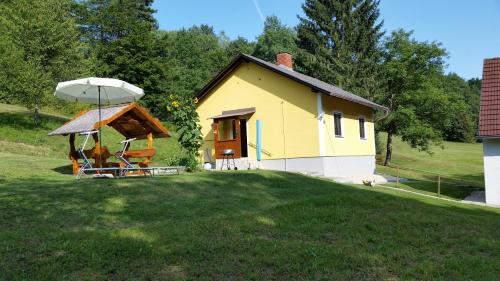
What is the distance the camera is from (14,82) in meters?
21.3

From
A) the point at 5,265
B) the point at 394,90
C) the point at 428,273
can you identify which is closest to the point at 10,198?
the point at 5,265

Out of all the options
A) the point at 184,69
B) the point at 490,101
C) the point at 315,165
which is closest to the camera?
the point at 490,101

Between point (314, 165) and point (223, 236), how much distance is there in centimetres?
1293

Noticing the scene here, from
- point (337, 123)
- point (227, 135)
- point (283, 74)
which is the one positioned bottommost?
point (227, 135)

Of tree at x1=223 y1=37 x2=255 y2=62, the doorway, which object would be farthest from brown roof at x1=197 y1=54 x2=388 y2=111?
tree at x1=223 y1=37 x2=255 y2=62

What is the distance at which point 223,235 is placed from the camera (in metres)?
6.37

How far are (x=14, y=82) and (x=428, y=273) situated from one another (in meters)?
21.6

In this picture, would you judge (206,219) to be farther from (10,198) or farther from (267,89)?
(267,89)

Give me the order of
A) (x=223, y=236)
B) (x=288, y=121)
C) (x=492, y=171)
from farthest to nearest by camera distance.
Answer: (x=288, y=121) < (x=492, y=171) < (x=223, y=236)

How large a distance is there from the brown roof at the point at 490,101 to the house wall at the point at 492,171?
1.79 ft

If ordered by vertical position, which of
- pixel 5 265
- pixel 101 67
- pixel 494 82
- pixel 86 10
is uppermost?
pixel 86 10

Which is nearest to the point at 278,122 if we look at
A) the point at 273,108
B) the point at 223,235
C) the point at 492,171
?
the point at 273,108

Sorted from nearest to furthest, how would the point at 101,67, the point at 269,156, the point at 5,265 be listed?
the point at 5,265 → the point at 269,156 → the point at 101,67

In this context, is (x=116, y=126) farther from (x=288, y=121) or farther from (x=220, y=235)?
(x=220, y=235)
